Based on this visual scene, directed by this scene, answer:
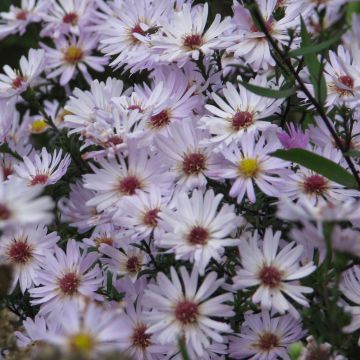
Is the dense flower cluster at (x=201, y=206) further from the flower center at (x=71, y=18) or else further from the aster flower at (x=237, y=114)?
the flower center at (x=71, y=18)

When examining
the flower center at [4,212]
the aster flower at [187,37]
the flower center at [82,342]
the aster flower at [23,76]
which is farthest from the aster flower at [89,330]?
the aster flower at [23,76]

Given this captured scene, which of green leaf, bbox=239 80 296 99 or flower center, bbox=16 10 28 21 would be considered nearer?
green leaf, bbox=239 80 296 99

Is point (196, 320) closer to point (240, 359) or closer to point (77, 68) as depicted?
point (240, 359)

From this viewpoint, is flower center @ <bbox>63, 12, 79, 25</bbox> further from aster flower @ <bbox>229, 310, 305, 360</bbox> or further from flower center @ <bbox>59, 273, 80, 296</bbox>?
aster flower @ <bbox>229, 310, 305, 360</bbox>

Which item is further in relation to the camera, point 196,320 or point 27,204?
point 196,320

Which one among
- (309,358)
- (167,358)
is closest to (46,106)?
(167,358)

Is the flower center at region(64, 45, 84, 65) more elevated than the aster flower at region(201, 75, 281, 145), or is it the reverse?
the flower center at region(64, 45, 84, 65)

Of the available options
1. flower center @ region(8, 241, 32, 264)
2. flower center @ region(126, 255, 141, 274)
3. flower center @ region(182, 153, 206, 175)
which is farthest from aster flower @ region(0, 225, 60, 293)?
flower center @ region(182, 153, 206, 175)
